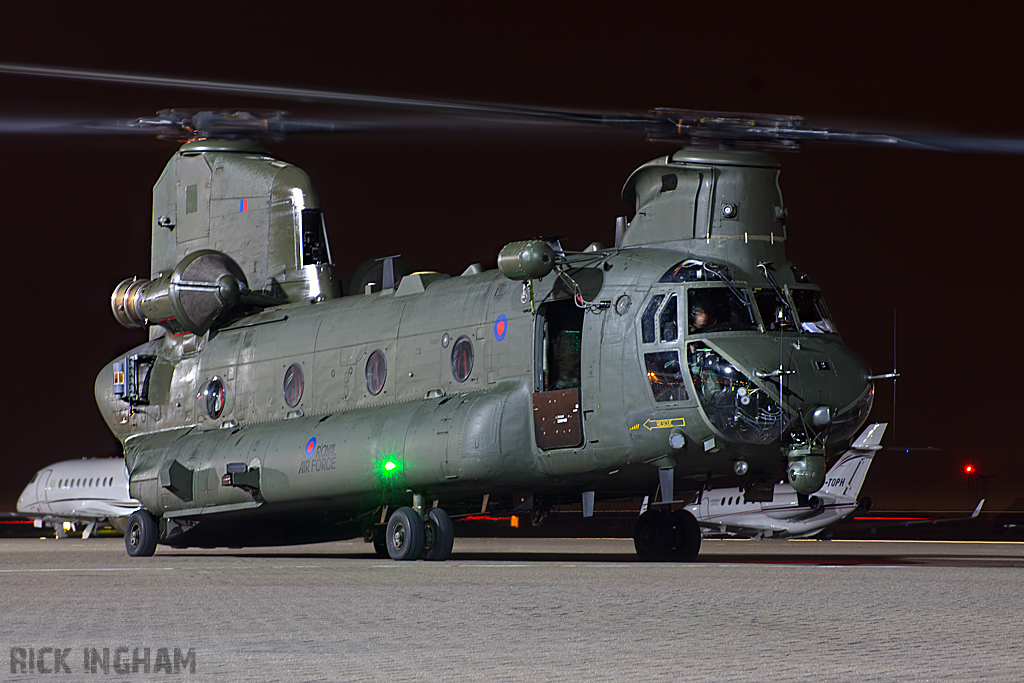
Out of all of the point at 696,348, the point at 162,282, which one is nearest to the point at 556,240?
the point at 696,348

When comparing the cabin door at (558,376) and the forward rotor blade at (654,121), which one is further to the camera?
the cabin door at (558,376)

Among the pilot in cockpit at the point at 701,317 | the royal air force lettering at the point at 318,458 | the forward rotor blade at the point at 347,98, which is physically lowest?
the royal air force lettering at the point at 318,458

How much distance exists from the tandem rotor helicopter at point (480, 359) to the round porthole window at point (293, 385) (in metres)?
0.04

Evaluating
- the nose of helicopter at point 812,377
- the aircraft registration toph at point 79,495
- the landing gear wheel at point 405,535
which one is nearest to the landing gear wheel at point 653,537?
the landing gear wheel at point 405,535

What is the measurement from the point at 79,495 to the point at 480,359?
37.1 m

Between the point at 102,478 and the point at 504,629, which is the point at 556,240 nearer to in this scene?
the point at 504,629

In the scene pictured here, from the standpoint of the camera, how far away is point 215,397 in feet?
99.3

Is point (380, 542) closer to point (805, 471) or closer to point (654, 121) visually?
point (805, 471)

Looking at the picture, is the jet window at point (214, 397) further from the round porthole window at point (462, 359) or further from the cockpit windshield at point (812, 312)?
the cockpit windshield at point (812, 312)

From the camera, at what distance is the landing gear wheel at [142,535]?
99.3 feet

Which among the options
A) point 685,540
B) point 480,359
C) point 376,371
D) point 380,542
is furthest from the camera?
point 380,542

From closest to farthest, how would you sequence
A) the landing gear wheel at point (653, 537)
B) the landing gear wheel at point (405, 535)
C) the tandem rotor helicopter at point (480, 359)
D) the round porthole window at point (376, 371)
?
the tandem rotor helicopter at point (480, 359) < the landing gear wheel at point (405, 535) < the landing gear wheel at point (653, 537) < the round porthole window at point (376, 371)

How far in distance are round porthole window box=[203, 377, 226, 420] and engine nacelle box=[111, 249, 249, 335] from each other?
4.71 feet

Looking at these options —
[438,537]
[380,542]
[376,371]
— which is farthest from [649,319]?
[380,542]
